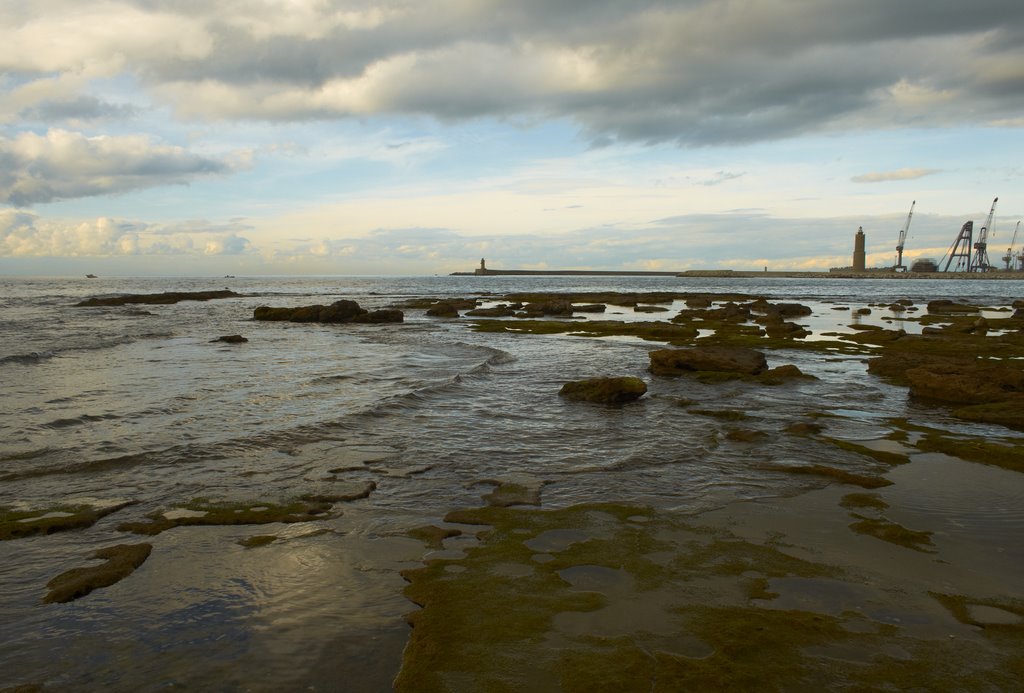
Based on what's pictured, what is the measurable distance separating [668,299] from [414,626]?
7166 cm

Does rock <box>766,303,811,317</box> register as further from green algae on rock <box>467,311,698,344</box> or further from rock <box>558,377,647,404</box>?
rock <box>558,377,647,404</box>

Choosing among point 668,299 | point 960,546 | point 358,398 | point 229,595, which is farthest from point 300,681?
point 668,299

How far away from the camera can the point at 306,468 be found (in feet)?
33.3

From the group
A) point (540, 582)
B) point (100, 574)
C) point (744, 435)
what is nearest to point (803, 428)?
point (744, 435)

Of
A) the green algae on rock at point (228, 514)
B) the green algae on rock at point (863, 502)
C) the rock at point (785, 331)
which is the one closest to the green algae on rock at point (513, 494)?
the green algae on rock at point (228, 514)

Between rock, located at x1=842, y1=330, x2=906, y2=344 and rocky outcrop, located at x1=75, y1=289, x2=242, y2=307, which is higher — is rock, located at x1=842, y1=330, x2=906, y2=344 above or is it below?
below

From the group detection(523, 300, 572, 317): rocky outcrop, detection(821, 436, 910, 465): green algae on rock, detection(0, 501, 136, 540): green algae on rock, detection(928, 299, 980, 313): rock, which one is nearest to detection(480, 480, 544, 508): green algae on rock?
detection(0, 501, 136, 540): green algae on rock

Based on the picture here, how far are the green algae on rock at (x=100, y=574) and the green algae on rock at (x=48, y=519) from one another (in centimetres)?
117

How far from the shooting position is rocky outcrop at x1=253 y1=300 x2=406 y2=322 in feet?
148

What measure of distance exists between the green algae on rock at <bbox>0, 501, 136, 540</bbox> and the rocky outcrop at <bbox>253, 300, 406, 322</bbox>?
3685 cm

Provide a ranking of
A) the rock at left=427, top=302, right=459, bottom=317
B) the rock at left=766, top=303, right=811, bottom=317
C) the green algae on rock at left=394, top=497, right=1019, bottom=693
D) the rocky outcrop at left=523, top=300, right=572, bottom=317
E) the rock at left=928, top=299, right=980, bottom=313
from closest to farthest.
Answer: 1. the green algae on rock at left=394, top=497, right=1019, bottom=693
2. the rock at left=766, top=303, right=811, bottom=317
3. the rock at left=928, top=299, right=980, bottom=313
4. the rock at left=427, top=302, right=459, bottom=317
5. the rocky outcrop at left=523, top=300, right=572, bottom=317

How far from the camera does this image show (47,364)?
2195 centimetres

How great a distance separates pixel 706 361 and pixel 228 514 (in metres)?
16.3

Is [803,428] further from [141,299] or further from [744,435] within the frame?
[141,299]
